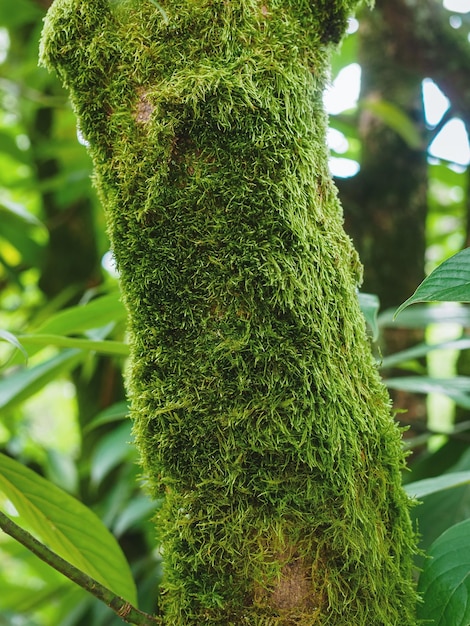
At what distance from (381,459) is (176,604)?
0.74ft

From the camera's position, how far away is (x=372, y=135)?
1.68 m

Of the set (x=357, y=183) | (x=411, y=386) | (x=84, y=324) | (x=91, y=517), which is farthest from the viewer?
(x=357, y=183)

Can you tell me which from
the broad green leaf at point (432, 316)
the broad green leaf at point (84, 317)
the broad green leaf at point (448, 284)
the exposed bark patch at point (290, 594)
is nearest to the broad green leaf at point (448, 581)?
the exposed bark patch at point (290, 594)

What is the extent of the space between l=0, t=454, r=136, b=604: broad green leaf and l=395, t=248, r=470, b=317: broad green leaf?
0.45 meters

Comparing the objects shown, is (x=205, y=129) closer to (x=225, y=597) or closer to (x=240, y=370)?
(x=240, y=370)

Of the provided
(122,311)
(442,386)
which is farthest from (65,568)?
(442,386)

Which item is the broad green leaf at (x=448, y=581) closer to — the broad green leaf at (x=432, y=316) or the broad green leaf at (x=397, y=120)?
the broad green leaf at (x=432, y=316)

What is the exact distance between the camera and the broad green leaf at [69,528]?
702mm

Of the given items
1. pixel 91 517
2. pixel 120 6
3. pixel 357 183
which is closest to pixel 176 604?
pixel 91 517

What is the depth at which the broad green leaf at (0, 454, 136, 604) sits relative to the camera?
70cm

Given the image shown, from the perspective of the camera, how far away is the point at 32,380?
37.3 inches

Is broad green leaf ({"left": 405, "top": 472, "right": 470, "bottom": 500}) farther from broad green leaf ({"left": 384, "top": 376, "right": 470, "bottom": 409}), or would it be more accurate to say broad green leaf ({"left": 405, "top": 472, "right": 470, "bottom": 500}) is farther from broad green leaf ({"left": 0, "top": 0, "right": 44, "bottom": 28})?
broad green leaf ({"left": 0, "top": 0, "right": 44, "bottom": 28})

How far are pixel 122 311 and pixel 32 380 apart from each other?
181 millimetres

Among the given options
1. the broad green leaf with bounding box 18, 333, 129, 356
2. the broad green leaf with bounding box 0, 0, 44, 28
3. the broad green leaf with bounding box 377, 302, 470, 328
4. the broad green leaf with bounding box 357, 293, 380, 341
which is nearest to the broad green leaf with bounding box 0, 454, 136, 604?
the broad green leaf with bounding box 18, 333, 129, 356
